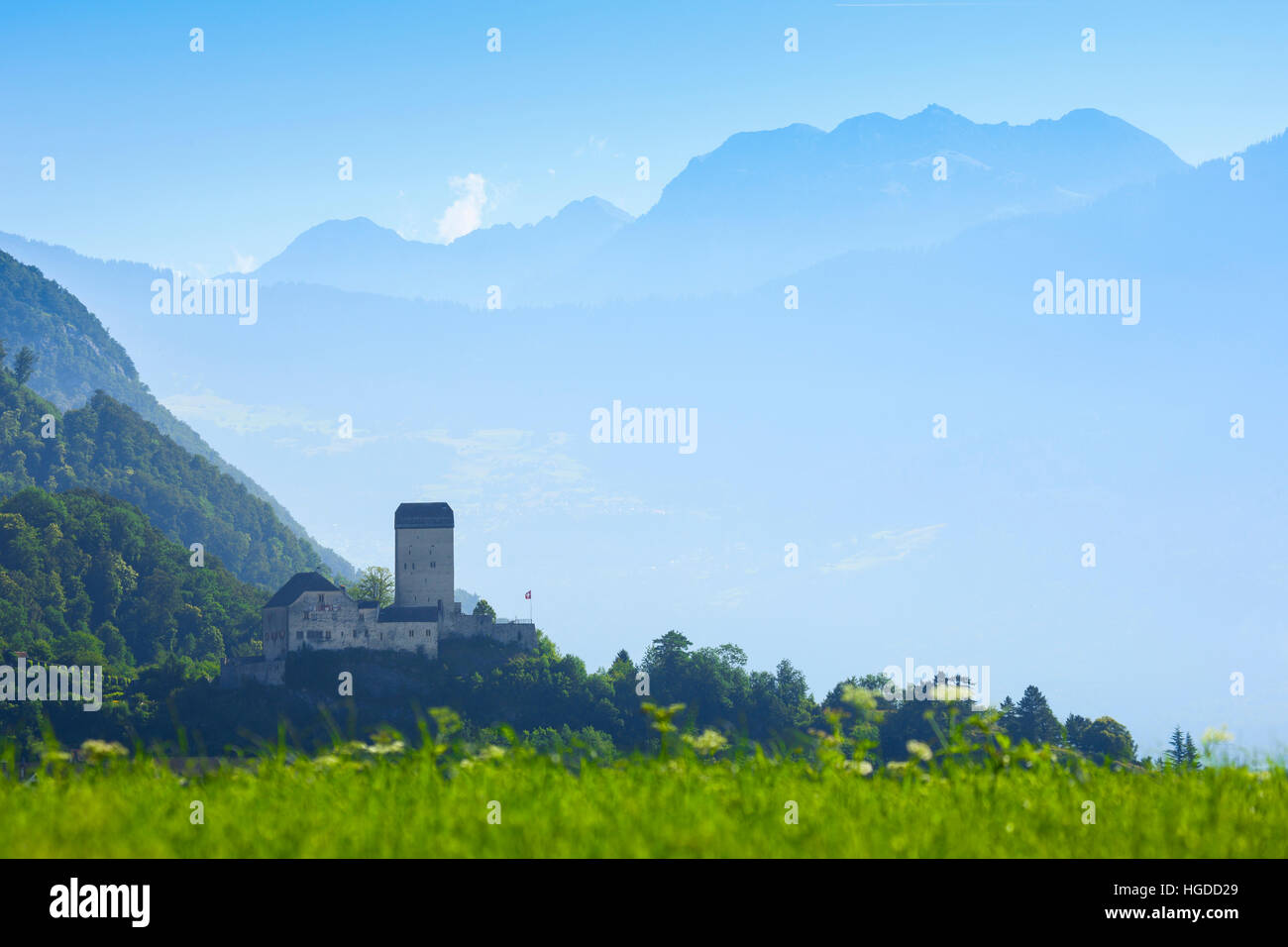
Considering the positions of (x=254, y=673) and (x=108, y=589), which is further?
(x=108, y=589)

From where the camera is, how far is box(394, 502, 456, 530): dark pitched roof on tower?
12525 cm

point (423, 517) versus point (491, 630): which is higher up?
point (423, 517)

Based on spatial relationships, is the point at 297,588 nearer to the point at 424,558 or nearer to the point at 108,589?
the point at 424,558

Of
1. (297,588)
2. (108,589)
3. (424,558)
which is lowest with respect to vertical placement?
(297,588)

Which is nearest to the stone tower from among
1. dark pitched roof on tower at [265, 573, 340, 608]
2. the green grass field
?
dark pitched roof on tower at [265, 573, 340, 608]

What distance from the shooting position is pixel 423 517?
126 metres

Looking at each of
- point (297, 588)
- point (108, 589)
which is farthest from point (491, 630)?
point (108, 589)

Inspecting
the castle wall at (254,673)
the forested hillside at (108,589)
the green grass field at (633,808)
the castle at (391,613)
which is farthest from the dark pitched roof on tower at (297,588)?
the green grass field at (633,808)

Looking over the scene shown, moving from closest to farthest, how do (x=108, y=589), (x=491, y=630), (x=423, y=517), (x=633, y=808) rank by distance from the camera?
(x=633, y=808)
(x=423, y=517)
(x=491, y=630)
(x=108, y=589)

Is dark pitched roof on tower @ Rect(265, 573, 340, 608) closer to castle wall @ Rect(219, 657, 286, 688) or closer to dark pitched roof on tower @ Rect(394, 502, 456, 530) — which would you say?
castle wall @ Rect(219, 657, 286, 688)

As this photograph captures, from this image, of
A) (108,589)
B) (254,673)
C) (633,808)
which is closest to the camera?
(633,808)

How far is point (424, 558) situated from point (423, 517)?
3.67m

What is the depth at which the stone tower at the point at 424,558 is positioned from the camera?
125 m
